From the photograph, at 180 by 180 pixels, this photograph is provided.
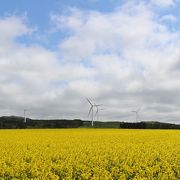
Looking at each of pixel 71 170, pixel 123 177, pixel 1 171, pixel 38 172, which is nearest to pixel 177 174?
pixel 123 177

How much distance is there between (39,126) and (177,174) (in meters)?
78.3

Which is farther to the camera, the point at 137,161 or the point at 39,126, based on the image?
the point at 39,126

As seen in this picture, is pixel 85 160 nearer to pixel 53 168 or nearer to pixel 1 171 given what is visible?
pixel 53 168

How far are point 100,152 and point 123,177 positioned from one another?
818 centimetres

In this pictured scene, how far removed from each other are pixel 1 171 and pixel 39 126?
77500 millimetres

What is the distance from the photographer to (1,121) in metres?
84.1

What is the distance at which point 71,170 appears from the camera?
51.5ft

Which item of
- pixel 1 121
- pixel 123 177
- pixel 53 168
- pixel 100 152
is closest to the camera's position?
pixel 123 177

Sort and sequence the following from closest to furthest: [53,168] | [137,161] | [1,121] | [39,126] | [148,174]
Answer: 1. [148,174]
2. [53,168]
3. [137,161]
4. [1,121]
5. [39,126]

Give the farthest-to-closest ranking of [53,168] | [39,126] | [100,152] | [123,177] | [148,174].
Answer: [39,126]
[100,152]
[53,168]
[148,174]
[123,177]

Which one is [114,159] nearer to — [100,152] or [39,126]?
[100,152]

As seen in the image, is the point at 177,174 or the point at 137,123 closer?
the point at 177,174

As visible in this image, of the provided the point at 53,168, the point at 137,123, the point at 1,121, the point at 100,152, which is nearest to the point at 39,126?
the point at 1,121

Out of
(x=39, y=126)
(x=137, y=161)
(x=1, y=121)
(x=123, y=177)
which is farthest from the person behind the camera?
(x=39, y=126)
